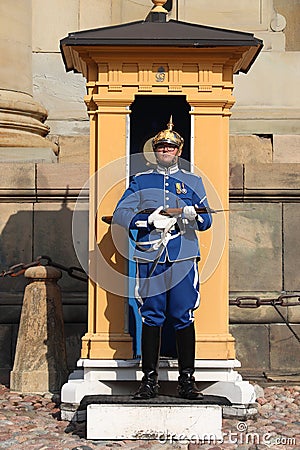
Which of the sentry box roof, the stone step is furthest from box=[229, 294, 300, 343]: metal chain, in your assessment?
the sentry box roof

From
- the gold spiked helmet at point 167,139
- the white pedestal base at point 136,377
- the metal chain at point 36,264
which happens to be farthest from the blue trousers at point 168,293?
the metal chain at point 36,264

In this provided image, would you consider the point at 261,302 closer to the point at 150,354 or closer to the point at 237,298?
Answer: the point at 237,298

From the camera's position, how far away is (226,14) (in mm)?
12047

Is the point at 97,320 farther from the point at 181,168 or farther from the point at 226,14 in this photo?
the point at 226,14

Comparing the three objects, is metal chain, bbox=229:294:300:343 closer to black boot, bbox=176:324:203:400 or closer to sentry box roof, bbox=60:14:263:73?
black boot, bbox=176:324:203:400

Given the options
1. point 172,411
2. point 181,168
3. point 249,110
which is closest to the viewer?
point 172,411

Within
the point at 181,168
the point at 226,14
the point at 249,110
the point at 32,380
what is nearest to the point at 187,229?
the point at 181,168

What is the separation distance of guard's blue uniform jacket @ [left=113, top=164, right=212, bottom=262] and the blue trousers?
0.07 metres

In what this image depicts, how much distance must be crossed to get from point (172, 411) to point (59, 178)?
3.11 meters

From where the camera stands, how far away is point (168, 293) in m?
6.69

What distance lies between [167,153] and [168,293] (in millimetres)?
922

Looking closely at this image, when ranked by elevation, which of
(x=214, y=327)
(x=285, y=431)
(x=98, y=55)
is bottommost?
(x=285, y=431)

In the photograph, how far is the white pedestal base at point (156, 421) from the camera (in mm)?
6332

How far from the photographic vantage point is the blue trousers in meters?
6.65
